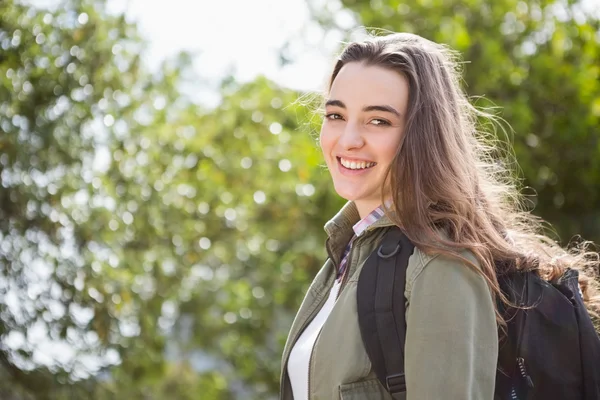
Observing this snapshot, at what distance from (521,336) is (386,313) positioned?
12.1 inches

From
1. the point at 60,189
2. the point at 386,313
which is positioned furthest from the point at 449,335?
the point at 60,189

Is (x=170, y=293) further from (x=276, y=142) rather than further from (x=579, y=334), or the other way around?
(x=579, y=334)

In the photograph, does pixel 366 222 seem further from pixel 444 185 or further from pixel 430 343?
pixel 430 343

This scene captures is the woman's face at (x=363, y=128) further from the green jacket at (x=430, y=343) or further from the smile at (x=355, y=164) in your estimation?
the green jacket at (x=430, y=343)

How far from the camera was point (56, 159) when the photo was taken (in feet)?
22.7

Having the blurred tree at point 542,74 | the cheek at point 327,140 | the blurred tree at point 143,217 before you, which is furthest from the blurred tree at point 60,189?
the cheek at point 327,140

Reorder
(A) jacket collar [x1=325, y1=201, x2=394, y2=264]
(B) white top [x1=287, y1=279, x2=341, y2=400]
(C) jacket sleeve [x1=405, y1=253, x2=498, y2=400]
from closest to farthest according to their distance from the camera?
(C) jacket sleeve [x1=405, y1=253, x2=498, y2=400]
(B) white top [x1=287, y1=279, x2=341, y2=400]
(A) jacket collar [x1=325, y1=201, x2=394, y2=264]

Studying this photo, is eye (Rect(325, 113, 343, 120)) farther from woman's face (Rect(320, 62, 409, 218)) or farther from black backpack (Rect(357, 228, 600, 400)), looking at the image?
black backpack (Rect(357, 228, 600, 400))

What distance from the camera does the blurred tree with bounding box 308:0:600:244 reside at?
28.6 feet

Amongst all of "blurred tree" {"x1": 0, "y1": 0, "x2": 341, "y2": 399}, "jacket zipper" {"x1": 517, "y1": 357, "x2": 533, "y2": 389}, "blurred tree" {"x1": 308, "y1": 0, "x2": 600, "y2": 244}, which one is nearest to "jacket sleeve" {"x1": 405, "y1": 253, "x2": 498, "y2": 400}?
"jacket zipper" {"x1": 517, "y1": 357, "x2": 533, "y2": 389}

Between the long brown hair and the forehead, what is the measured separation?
0.02 meters

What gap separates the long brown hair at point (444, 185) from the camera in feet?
6.49

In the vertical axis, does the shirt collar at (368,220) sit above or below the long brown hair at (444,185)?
below

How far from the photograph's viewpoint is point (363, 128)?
85.4 inches
